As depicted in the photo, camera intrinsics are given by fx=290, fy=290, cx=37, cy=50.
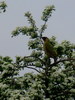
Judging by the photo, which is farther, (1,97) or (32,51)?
(32,51)

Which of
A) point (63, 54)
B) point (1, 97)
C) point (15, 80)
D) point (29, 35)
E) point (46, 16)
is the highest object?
point (46, 16)

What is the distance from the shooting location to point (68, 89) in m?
13.2

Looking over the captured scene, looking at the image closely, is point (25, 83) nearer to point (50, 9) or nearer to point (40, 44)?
point (40, 44)

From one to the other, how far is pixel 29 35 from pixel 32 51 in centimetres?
98

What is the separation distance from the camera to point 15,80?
12086 millimetres

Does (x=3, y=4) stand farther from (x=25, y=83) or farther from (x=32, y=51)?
(x=25, y=83)

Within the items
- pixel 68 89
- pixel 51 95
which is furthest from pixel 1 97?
pixel 68 89

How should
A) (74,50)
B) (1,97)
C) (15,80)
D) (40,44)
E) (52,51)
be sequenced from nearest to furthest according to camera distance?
(52,51) < (1,97) < (15,80) < (40,44) < (74,50)

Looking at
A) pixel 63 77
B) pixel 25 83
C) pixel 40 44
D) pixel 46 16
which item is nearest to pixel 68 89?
pixel 63 77

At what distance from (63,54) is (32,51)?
1.71 meters

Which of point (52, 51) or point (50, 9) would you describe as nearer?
point (52, 51)

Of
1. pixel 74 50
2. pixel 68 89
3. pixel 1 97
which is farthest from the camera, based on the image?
pixel 74 50

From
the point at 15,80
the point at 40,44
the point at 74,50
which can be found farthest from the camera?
the point at 74,50

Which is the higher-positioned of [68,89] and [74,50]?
[74,50]
